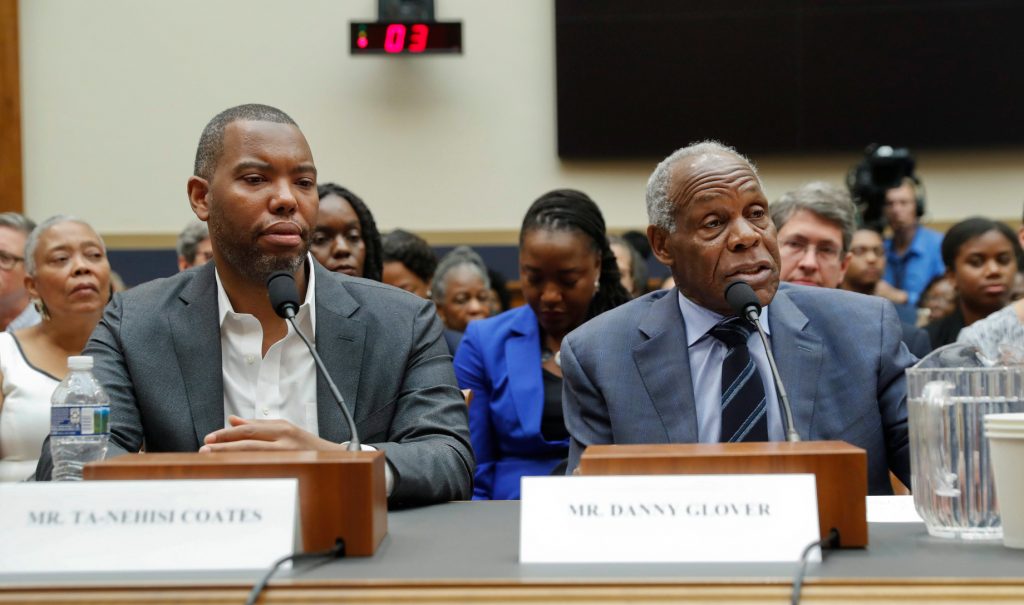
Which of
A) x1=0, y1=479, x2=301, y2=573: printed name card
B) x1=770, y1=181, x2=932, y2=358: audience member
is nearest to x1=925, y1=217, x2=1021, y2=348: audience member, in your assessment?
x1=770, y1=181, x2=932, y2=358: audience member

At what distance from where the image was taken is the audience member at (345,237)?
349cm

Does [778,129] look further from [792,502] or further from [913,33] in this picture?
[792,502]

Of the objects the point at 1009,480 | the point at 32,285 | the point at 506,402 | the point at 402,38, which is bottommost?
the point at 506,402

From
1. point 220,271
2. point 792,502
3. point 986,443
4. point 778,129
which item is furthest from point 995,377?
point 778,129

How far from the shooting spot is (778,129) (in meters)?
6.58

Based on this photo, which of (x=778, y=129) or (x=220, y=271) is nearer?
(x=220, y=271)

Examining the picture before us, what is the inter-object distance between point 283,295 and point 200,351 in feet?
1.33

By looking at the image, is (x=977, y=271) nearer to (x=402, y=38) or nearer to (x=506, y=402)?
(x=506, y=402)

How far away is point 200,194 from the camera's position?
7.44 ft

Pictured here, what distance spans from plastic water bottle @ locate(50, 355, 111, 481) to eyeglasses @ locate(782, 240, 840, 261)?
2.12 metres

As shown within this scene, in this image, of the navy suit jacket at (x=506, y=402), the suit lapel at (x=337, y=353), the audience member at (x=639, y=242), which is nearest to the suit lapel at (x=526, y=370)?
the navy suit jacket at (x=506, y=402)

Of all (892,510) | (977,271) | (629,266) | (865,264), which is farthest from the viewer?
(865,264)

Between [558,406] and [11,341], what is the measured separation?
148 cm

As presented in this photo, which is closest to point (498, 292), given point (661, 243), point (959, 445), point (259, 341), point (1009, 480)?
point (661, 243)
